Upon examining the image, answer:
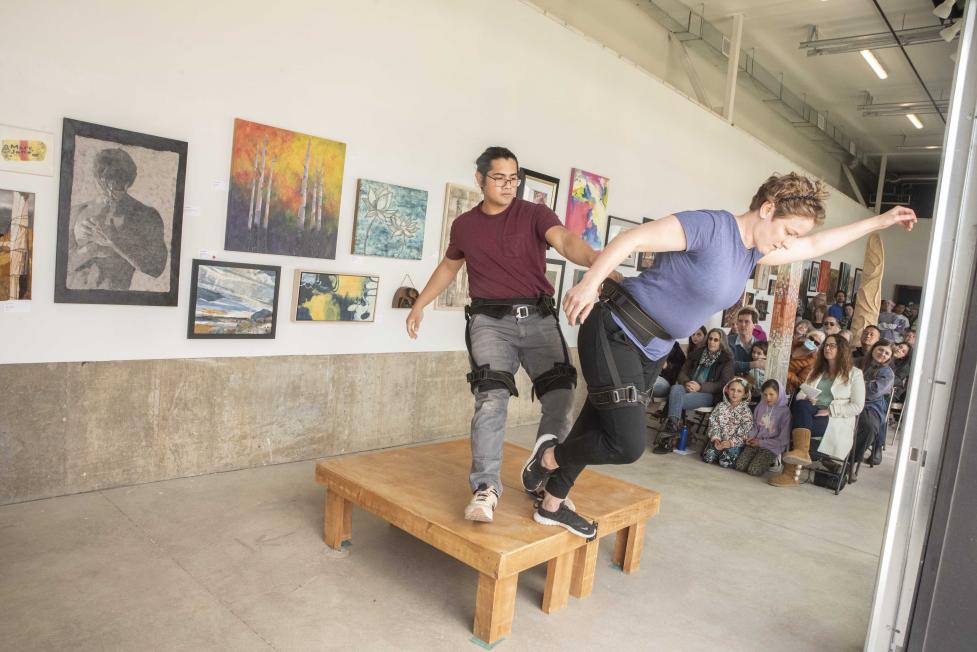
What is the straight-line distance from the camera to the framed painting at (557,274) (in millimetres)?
6895

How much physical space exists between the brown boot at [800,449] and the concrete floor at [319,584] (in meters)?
1.22

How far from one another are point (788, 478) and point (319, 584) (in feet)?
13.7

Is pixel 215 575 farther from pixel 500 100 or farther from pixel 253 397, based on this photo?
pixel 500 100

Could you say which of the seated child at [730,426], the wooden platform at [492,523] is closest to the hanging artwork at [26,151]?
the wooden platform at [492,523]

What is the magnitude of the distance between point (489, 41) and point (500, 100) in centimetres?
48

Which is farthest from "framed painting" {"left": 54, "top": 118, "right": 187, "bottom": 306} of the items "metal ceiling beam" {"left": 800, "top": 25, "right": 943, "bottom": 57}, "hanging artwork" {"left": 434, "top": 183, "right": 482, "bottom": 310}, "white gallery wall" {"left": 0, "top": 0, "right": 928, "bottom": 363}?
"metal ceiling beam" {"left": 800, "top": 25, "right": 943, "bottom": 57}

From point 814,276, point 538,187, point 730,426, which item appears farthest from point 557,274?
point 814,276

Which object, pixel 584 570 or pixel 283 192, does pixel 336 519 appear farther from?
pixel 283 192

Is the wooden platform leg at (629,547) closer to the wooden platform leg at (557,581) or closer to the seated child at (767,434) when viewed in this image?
the wooden platform leg at (557,581)

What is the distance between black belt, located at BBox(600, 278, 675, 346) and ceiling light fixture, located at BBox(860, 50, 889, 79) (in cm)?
1002

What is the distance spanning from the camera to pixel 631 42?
28.2 ft

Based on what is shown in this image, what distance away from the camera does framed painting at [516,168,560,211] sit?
6344mm

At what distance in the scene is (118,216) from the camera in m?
3.89

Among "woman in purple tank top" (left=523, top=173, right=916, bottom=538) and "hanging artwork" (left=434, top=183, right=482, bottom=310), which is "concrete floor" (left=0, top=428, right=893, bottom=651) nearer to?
"woman in purple tank top" (left=523, top=173, right=916, bottom=538)
